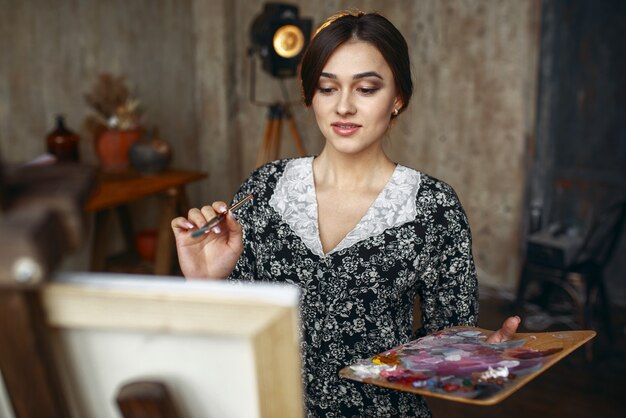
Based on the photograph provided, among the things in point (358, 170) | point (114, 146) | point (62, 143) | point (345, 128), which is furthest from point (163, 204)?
point (345, 128)

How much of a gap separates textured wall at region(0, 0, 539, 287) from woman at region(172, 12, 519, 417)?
254 cm

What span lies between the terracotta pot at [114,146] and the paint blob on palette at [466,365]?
9.64 ft

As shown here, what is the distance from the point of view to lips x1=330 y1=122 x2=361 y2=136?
4.75ft

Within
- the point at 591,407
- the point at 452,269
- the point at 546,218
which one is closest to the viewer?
the point at 452,269

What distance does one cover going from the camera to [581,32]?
394 cm

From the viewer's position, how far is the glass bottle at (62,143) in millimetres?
3406

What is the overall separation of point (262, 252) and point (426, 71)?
3.13m

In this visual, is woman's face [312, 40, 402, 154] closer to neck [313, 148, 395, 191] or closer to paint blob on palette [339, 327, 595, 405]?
neck [313, 148, 395, 191]

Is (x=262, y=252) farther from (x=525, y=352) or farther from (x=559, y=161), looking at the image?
(x=559, y=161)

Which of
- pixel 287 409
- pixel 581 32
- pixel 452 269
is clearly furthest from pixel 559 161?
pixel 287 409

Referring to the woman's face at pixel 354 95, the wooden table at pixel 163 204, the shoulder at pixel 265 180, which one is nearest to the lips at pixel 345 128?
the woman's face at pixel 354 95

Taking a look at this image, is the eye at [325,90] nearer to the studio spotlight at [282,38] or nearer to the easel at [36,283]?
the easel at [36,283]

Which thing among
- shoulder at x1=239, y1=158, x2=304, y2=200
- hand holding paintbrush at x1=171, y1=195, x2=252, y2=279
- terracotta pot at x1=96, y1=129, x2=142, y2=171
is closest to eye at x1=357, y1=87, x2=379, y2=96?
shoulder at x1=239, y1=158, x2=304, y2=200

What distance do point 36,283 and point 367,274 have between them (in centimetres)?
95
